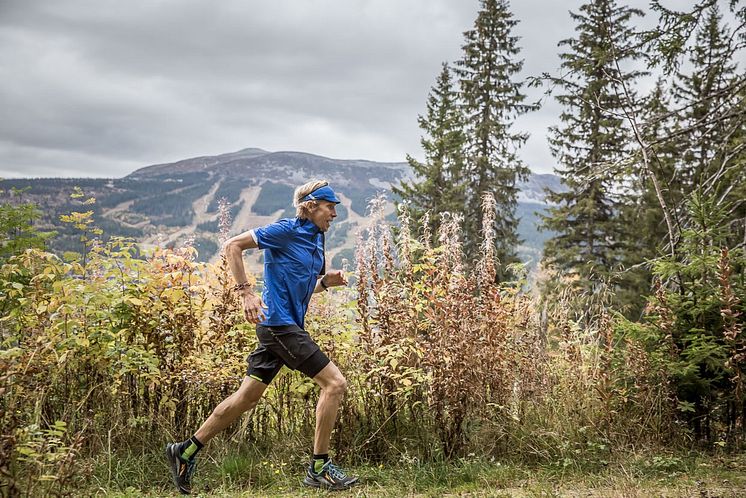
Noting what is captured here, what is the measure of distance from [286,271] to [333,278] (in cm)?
59

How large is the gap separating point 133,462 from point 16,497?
143cm

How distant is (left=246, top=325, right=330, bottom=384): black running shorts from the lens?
164 inches

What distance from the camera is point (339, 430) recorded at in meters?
4.89

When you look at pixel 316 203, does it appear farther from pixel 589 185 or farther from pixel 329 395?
pixel 589 185

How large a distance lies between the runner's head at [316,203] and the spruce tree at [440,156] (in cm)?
2207

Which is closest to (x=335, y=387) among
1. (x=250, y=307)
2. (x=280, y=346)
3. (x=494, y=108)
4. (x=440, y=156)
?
(x=280, y=346)

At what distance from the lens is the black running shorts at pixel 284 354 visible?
13.7 feet

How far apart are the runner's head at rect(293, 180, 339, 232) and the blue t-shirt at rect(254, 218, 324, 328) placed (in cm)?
13

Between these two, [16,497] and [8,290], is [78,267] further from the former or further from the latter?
[16,497]

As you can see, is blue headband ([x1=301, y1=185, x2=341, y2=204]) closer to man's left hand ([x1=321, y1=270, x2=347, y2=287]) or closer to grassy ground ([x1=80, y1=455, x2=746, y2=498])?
man's left hand ([x1=321, y1=270, x2=347, y2=287])

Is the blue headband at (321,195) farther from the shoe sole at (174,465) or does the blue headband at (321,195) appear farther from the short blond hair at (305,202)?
the shoe sole at (174,465)

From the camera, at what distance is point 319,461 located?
14.1ft

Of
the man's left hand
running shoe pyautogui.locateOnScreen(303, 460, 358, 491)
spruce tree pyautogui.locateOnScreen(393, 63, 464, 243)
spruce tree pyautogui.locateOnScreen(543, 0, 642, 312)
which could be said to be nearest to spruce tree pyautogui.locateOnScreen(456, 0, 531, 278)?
spruce tree pyautogui.locateOnScreen(393, 63, 464, 243)

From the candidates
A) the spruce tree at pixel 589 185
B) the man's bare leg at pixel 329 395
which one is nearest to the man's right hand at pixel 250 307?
the man's bare leg at pixel 329 395
